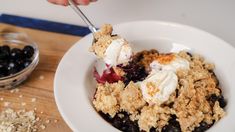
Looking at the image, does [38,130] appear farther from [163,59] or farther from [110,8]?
[110,8]

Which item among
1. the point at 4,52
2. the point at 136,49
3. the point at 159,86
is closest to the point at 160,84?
the point at 159,86

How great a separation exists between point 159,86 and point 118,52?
12cm

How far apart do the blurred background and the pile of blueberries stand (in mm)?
323

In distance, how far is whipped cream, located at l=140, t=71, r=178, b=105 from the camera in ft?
2.46

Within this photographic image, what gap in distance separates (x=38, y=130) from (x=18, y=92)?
162 mm

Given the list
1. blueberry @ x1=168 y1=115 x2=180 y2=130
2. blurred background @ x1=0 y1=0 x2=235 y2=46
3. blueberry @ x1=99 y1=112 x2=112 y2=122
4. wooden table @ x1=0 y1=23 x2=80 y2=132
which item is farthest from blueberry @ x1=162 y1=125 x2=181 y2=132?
blurred background @ x1=0 y1=0 x2=235 y2=46

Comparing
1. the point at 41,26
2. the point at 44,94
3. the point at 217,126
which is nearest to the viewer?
the point at 217,126

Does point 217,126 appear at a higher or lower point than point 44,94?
higher

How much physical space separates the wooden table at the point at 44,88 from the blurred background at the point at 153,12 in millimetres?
166

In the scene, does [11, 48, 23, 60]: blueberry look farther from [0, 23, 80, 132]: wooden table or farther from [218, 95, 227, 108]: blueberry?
[218, 95, 227, 108]: blueberry

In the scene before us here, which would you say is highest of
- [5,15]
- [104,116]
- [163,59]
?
[163,59]

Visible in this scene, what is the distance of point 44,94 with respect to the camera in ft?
3.17

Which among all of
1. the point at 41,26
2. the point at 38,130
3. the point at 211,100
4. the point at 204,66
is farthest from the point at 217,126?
the point at 41,26

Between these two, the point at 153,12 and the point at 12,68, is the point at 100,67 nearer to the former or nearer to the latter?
the point at 12,68
